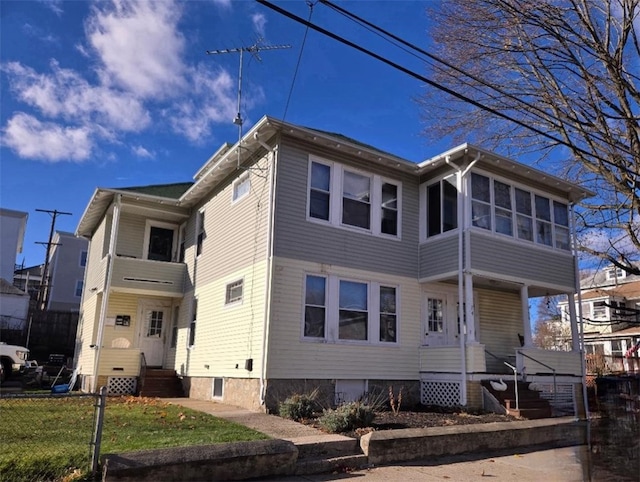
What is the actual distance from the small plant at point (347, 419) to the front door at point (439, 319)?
16.5ft

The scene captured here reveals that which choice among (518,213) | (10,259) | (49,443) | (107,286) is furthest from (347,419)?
(10,259)

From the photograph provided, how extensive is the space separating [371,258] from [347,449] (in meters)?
5.90

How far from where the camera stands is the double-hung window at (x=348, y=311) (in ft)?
39.2

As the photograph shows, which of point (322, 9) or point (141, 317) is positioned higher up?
point (322, 9)

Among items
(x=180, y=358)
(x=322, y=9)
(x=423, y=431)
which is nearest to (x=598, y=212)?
(x=423, y=431)

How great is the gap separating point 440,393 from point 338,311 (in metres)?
3.28

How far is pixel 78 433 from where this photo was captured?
7.88 m

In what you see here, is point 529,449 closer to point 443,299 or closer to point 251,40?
point 443,299

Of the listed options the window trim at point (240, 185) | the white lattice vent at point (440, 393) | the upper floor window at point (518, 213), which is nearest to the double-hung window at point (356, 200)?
the window trim at point (240, 185)

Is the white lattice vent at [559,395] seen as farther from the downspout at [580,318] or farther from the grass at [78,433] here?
the grass at [78,433]

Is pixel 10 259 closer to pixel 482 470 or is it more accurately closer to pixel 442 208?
pixel 442 208

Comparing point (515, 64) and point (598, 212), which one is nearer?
point (515, 64)

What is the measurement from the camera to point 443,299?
47.1ft

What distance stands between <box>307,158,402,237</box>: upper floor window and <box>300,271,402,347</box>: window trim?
1.34 m
